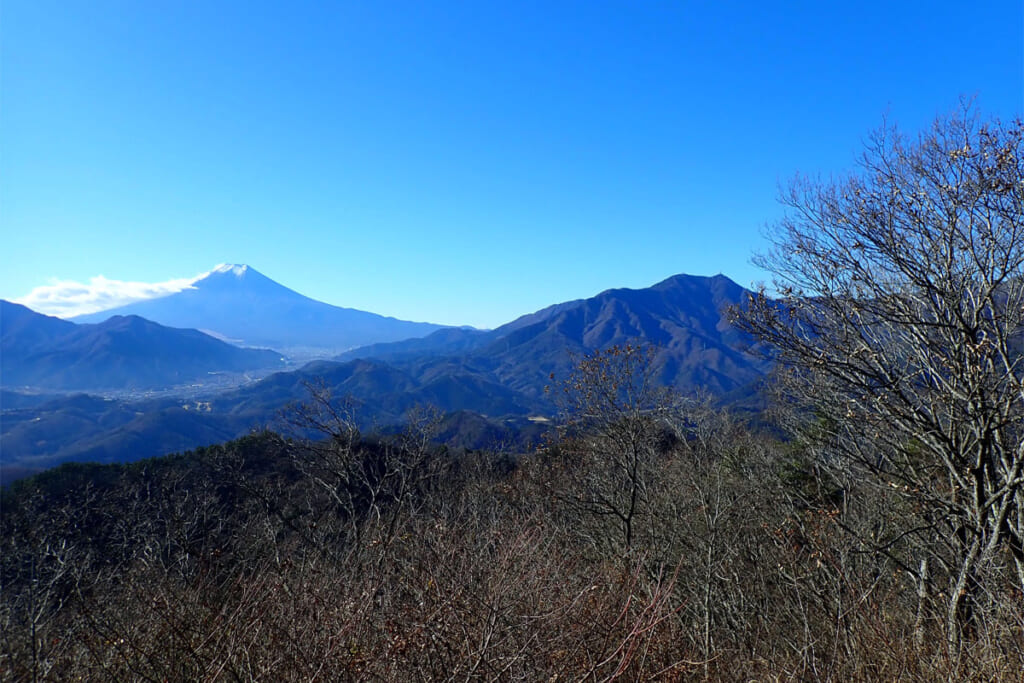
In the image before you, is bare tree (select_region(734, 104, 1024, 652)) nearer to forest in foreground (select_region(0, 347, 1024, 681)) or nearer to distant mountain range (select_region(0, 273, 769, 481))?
forest in foreground (select_region(0, 347, 1024, 681))

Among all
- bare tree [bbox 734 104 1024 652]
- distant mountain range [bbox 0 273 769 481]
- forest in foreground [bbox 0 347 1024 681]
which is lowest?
distant mountain range [bbox 0 273 769 481]

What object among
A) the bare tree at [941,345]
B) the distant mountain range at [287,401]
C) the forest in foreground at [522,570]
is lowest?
the distant mountain range at [287,401]

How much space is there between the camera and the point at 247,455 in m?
29.6

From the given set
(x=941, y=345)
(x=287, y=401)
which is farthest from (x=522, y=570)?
(x=287, y=401)

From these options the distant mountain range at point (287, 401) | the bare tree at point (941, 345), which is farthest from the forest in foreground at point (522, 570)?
the distant mountain range at point (287, 401)

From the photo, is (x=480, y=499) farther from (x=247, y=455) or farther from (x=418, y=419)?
(x=247, y=455)

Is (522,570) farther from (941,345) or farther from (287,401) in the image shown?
(287,401)

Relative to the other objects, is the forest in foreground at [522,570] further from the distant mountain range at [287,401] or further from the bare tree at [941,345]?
the distant mountain range at [287,401]

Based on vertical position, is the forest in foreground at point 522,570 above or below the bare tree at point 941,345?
below

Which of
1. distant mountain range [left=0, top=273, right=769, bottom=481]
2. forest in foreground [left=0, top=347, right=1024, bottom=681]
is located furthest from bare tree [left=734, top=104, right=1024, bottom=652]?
distant mountain range [left=0, top=273, right=769, bottom=481]

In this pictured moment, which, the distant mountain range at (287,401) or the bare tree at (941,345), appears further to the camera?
the distant mountain range at (287,401)

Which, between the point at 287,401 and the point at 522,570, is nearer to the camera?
the point at 522,570

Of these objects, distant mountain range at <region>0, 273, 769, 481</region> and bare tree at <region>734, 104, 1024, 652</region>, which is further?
distant mountain range at <region>0, 273, 769, 481</region>

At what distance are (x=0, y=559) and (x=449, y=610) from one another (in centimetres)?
2221
